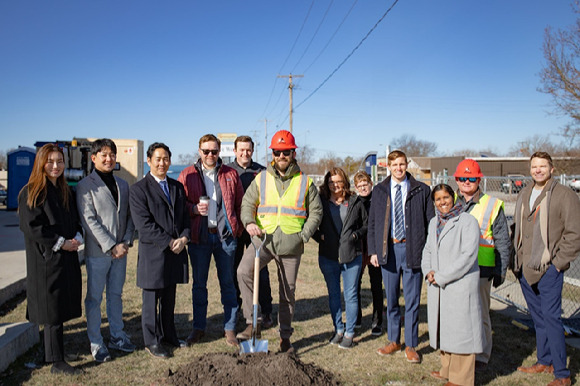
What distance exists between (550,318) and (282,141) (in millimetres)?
3083

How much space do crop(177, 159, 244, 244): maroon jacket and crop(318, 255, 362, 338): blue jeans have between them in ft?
3.77

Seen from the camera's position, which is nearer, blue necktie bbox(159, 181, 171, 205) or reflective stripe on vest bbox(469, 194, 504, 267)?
reflective stripe on vest bbox(469, 194, 504, 267)

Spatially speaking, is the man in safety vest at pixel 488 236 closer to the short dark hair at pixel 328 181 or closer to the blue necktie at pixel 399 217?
the blue necktie at pixel 399 217

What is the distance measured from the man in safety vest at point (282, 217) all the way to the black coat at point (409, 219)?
2.13 feet

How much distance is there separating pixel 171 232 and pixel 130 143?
13.8 metres

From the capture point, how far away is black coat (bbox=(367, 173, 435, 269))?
4598 millimetres

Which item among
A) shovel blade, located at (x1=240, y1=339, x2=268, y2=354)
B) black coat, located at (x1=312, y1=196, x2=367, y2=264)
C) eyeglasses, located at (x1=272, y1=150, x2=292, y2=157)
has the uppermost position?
eyeglasses, located at (x1=272, y1=150, x2=292, y2=157)

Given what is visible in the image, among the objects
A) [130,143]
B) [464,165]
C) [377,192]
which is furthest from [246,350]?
[130,143]

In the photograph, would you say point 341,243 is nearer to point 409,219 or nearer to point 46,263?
point 409,219

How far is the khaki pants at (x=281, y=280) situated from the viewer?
4.75 meters

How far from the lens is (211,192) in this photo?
516cm

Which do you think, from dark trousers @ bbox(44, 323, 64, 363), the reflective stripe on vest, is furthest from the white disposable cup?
the reflective stripe on vest

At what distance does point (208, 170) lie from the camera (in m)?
5.19

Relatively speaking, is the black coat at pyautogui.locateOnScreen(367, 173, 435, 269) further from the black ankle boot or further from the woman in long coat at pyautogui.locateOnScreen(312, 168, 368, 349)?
the black ankle boot
